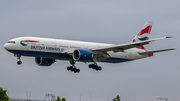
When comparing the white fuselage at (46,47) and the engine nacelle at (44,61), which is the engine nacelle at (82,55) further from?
the engine nacelle at (44,61)

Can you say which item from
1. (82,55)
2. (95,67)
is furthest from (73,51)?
(95,67)

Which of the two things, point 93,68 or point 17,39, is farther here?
point 93,68

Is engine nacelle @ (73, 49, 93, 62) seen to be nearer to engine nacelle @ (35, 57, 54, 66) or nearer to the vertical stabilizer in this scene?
engine nacelle @ (35, 57, 54, 66)

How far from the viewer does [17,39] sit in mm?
63562

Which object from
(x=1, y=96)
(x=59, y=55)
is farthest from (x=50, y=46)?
(x=1, y=96)

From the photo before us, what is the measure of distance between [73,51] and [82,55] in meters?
2.01

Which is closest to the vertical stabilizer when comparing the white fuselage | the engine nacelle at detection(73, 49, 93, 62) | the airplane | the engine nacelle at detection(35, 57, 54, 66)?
the airplane

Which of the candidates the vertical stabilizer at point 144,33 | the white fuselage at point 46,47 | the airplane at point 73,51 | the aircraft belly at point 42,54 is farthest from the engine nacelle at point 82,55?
the vertical stabilizer at point 144,33

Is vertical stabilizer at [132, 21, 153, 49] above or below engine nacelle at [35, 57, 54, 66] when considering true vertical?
above

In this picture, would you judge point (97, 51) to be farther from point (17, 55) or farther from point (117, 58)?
point (17, 55)

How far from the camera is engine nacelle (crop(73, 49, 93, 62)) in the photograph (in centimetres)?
6506

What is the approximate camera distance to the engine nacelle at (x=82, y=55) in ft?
213

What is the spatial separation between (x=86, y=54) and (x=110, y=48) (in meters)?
4.42

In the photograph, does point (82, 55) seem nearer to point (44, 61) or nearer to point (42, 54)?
Result: point (42, 54)
